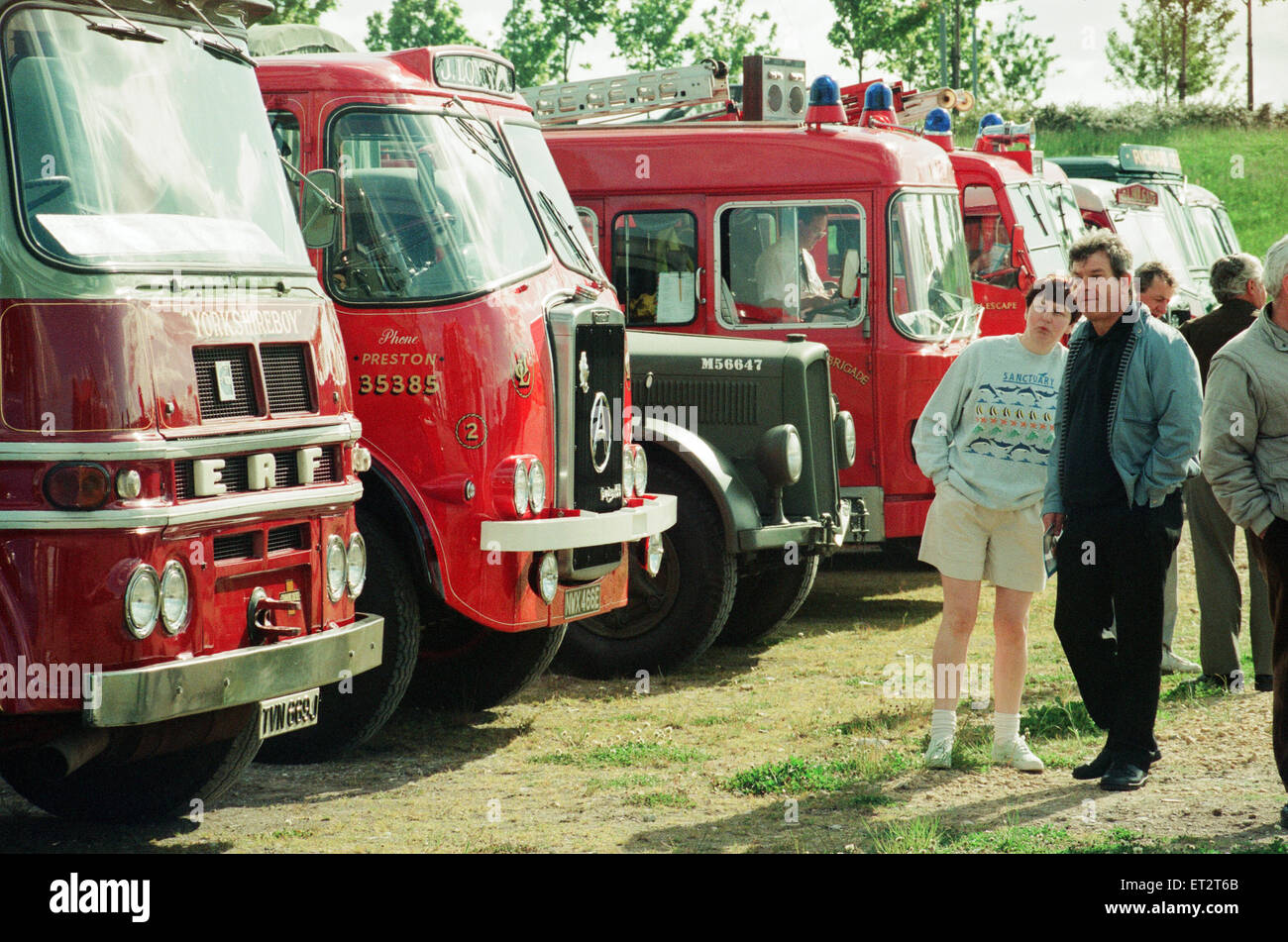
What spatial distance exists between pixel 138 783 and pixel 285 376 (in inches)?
62.1

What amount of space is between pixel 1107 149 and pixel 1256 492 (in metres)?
46.5

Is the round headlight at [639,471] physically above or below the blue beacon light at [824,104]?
below

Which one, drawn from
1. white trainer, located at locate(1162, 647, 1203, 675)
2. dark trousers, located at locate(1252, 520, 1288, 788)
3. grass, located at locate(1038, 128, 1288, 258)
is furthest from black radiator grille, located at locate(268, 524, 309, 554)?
grass, located at locate(1038, 128, 1288, 258)

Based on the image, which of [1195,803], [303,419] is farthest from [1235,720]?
[303,419]

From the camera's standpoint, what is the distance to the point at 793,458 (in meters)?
9.52

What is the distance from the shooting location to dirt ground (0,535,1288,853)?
241 inches

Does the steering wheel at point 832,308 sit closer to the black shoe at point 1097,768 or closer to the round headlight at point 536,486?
the round headlight at point 536,486

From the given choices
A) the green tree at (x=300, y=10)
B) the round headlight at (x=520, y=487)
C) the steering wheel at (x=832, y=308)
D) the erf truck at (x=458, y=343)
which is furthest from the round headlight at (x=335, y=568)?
the green tree at (x=300, y=10)

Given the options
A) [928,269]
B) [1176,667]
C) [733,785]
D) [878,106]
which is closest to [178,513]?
[733,785]

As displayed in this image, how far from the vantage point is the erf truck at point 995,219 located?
44.9 feet

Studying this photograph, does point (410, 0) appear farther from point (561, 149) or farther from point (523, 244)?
point (523, 244)

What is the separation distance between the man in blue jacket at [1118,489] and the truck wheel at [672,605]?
2.73 meters

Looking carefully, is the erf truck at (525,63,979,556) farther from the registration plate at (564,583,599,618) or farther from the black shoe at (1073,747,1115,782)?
the black shoe at (1073,747,1115,782)

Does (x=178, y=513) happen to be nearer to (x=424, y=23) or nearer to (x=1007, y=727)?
(x=1007, y=727)
